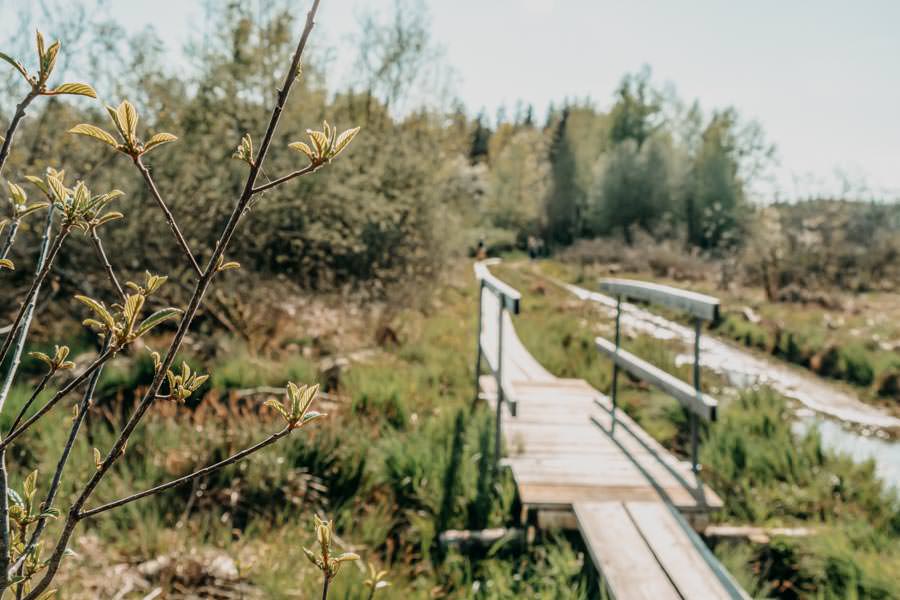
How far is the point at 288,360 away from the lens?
6336 millimetres

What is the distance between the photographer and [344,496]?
416 cm

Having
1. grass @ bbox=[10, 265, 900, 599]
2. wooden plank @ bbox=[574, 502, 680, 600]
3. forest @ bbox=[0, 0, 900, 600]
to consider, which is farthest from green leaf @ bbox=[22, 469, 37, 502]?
wooden plank @ bbox=[574, 502, 680, 600]

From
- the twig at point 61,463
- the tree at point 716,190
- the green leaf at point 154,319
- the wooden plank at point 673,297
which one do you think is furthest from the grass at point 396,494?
the tree at point 716,190

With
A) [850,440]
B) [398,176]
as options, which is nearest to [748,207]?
[398,176]

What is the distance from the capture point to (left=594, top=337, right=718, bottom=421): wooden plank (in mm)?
3627

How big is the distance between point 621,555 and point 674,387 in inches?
53.5

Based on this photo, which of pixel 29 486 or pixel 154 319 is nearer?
pixel 154 319

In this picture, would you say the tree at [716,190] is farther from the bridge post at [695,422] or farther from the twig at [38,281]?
the twig at [38,281]

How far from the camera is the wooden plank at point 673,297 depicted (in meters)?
3.60

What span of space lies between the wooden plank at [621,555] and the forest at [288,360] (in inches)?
6.3

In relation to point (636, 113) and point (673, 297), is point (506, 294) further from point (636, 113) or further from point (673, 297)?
point (636, 113)

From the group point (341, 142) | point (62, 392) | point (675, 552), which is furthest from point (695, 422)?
point (62, 392)

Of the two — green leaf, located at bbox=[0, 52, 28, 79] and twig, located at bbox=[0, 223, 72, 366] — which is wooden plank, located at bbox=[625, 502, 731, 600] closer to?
twig, located at bbox=[0, 223, 72, 366]

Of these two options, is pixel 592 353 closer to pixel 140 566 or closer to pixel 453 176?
pixel 140 566
